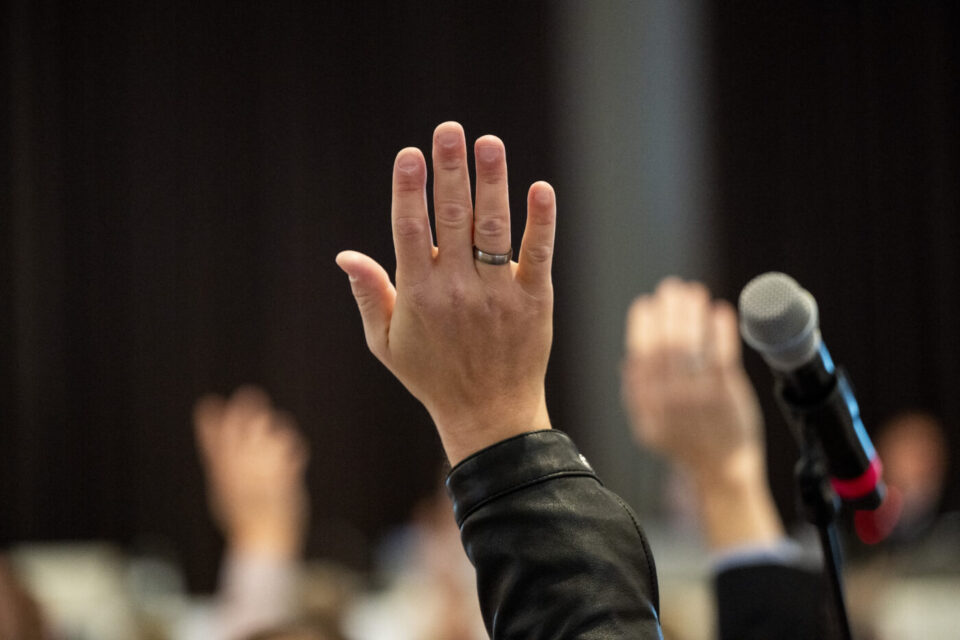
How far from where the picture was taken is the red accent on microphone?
1.11 meters

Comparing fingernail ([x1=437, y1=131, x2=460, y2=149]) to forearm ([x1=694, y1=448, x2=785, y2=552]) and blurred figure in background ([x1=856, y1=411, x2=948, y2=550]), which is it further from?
blurred figure in background ([x1=856, y1=411, x2=948, y2=550])

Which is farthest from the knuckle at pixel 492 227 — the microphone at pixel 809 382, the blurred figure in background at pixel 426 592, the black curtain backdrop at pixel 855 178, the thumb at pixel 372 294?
the black curtain backdrop at pixel 855 178

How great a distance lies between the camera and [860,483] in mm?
1113

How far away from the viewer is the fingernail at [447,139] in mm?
846

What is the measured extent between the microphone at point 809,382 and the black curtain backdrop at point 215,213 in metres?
4.45

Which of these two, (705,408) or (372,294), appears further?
(705,408)

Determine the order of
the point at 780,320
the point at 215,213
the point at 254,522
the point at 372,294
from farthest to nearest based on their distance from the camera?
the point at 215,213
the point at 254,522
the point at 780,320
the point at 372,294

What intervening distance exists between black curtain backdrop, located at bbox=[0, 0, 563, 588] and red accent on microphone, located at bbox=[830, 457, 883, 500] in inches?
175

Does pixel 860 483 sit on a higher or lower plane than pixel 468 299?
lower

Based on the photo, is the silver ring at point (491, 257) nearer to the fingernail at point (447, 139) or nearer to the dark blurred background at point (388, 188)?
the fingernail at point (447, 139)

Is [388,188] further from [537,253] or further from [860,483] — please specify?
[537,253]

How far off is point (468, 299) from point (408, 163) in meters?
0.12

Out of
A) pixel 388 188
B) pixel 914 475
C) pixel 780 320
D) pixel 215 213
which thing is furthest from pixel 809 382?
pixel 215 213

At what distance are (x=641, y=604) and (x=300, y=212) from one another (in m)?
5.05
